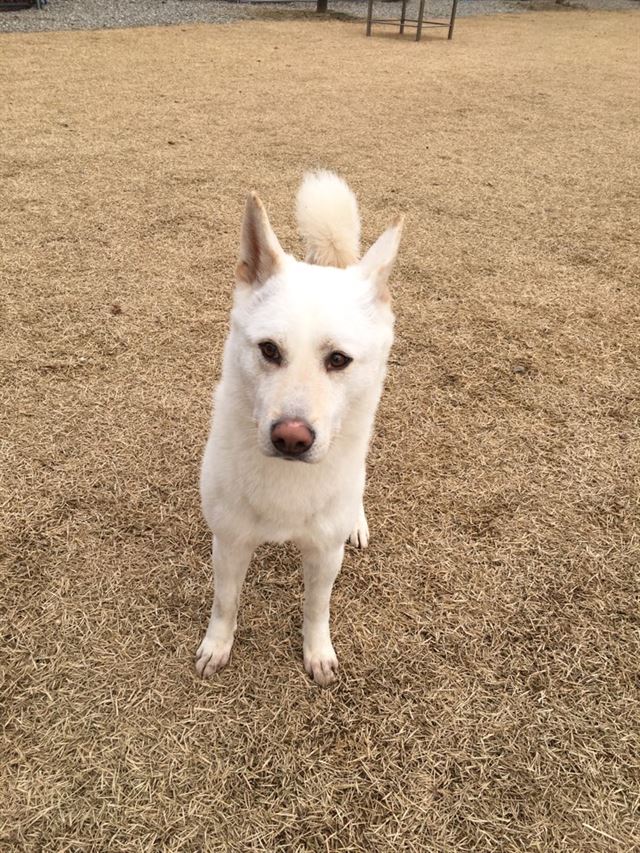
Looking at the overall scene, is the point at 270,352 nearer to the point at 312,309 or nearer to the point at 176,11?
the point at 312,309

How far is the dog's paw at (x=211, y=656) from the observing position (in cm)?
175

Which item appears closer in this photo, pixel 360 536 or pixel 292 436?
pixel 292 436

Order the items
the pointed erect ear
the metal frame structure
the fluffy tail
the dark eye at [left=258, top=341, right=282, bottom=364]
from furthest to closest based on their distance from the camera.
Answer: the metal frame structure
the fluffy tail
the pointed erect ear
the dark eye at [left=258, top=341, right=282, bottom=364]

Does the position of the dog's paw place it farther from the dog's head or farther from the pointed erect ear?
the pointed erect ear

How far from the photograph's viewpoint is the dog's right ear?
4.67 feet

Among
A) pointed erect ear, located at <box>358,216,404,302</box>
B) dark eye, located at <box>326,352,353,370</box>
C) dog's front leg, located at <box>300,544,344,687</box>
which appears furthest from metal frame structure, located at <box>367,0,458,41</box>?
dog's front leg, located at <box>300,544,344,687</box>

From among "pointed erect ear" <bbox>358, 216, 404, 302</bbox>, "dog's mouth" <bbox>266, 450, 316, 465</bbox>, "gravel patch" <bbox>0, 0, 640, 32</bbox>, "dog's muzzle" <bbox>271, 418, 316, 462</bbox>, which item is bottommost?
"dog's mouth" <bbox>266, 450, 316, 465</bbox>

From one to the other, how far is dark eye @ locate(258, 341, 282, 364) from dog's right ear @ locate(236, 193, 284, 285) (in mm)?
211

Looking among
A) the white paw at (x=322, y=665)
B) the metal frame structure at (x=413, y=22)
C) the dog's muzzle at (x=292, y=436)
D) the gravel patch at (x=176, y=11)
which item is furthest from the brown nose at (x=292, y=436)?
the metal frame structure at (x=413, y=22)

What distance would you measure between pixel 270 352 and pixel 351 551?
1.03 meters

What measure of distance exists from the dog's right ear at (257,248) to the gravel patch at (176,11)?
1046 cm

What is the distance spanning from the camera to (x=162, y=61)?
814cm

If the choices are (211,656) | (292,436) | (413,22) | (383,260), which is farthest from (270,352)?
(413,22)

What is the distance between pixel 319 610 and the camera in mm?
1739
